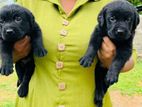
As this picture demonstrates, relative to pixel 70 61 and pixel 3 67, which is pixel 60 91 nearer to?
pixel 70 61

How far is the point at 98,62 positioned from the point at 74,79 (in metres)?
0.22

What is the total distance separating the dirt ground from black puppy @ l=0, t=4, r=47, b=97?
408cm

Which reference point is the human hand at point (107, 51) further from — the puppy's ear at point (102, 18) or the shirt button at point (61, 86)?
the shirt button at point (61, 86)

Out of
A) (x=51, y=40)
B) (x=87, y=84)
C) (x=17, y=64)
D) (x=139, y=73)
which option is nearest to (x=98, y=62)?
(x=87, y=84)

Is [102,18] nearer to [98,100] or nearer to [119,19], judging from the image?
[119,19]

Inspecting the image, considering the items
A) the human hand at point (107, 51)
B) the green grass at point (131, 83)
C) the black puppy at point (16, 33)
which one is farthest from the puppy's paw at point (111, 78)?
the green grass at point (131, 83)

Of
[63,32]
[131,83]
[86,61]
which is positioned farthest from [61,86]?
[131,83]

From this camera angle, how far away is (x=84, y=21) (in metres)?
3.06

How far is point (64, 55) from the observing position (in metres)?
3.02

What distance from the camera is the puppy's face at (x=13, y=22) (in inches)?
114

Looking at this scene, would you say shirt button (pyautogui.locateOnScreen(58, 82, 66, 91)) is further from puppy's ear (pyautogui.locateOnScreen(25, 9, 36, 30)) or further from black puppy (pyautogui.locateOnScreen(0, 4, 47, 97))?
puppy's ear (pyautogui.locateOnScreen(25, 9, 36, 30))

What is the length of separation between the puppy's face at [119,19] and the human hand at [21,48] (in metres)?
0.52

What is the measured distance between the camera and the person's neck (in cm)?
310

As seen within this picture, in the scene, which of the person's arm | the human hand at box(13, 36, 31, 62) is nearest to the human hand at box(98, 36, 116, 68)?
Answer: the person's arm
